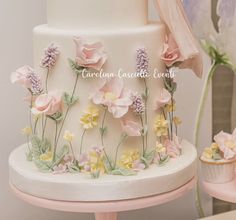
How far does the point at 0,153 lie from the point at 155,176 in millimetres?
561

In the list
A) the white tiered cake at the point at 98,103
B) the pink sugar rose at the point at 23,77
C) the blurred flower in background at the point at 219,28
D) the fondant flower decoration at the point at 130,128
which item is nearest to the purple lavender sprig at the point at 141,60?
the white tiered cake at the point at 98,103

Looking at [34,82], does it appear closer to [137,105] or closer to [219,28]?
[137,105]

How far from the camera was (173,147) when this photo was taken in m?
1.05

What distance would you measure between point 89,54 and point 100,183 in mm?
250

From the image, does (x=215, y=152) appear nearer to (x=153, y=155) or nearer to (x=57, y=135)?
(x=153, y=155)

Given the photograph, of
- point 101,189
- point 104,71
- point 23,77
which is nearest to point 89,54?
point 104,71

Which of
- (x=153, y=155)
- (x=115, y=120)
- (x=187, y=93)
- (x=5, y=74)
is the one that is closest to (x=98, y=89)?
(x=115, y=120)

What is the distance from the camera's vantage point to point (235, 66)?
4.27 ft

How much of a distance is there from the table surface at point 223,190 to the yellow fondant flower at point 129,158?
0.29 metres

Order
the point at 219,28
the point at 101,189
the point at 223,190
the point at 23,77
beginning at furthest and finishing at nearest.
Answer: the point at 219,28, the point at 223,190, the point at 23,77, the point at 101,189

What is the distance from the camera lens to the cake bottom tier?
2.86ft

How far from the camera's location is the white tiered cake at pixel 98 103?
0.92m

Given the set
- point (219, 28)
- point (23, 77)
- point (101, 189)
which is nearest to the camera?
point (101, 189)

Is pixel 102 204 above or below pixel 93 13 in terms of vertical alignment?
below
